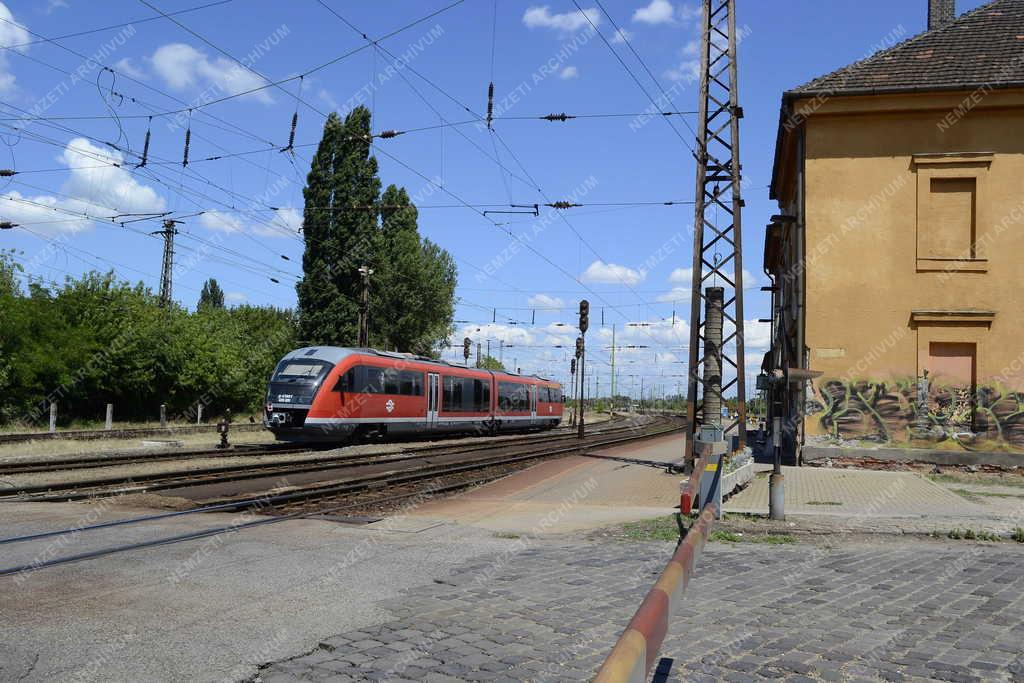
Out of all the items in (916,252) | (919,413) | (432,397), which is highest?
(916,252)

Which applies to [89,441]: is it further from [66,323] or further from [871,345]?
[871,345]

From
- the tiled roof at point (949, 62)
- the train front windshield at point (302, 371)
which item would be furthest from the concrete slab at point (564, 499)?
the tiled roof at point (949, 62)

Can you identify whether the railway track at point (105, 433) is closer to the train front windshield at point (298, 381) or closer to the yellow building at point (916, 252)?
the train front windshield at point (298, 381)

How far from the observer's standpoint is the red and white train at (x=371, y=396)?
78.3ft

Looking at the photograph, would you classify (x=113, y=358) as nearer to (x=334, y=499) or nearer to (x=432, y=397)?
(x=432, y=397)

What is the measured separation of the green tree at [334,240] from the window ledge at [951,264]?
108 ft

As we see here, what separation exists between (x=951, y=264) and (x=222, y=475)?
17.0 m

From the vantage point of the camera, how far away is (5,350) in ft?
99.1

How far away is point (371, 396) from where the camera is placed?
85.8ft

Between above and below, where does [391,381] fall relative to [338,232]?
below

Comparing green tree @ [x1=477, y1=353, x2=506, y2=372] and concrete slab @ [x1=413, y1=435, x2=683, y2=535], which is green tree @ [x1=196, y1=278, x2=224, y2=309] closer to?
green tree @ [x1=477, y1=353, x2=506, y2=372]

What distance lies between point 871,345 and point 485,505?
1152 centimetres

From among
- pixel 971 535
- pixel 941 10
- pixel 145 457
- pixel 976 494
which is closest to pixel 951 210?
pixel 976 494

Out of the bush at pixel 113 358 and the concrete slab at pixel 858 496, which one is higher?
the bush at pixel 113 358
